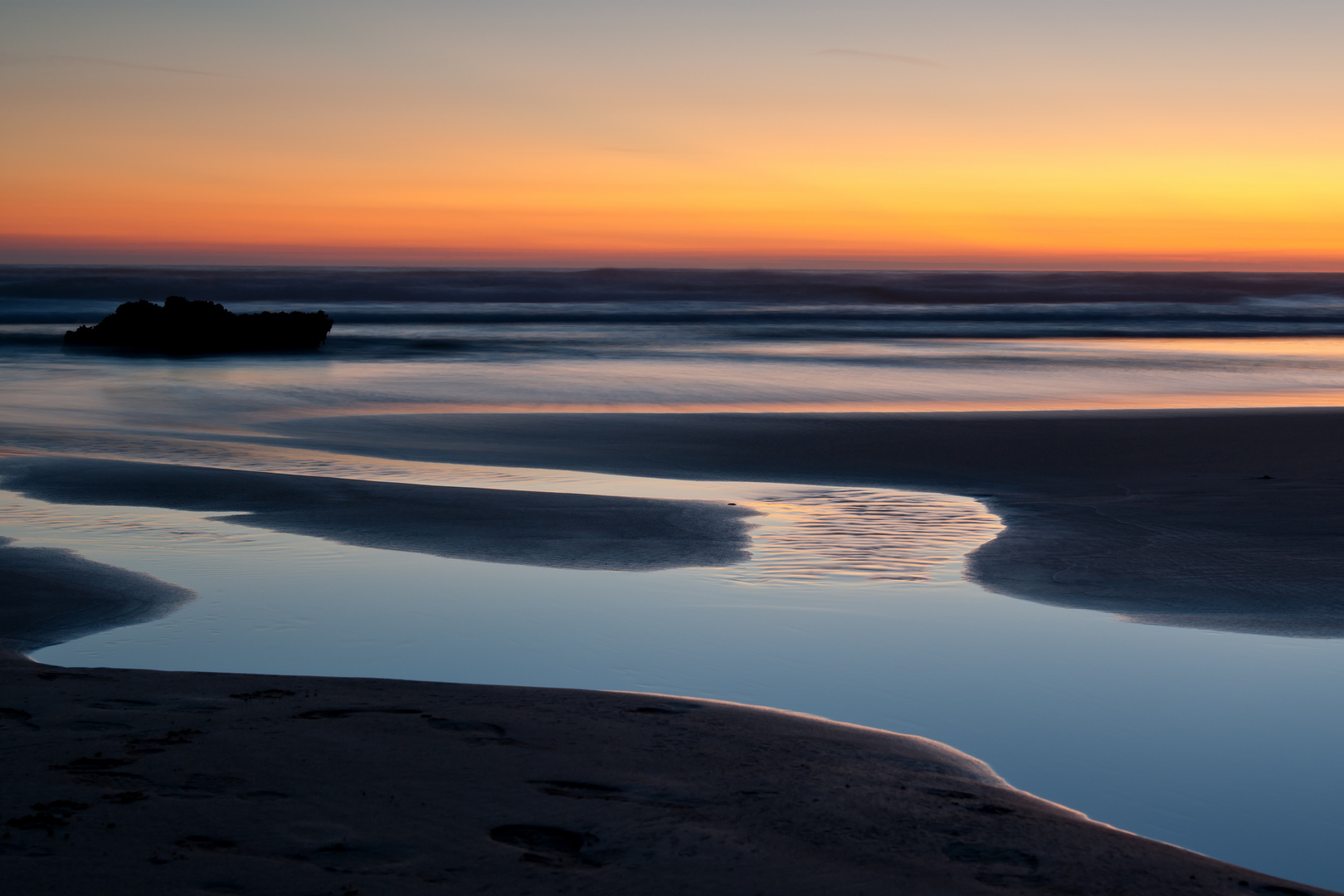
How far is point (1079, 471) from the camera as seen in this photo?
31.4 ft

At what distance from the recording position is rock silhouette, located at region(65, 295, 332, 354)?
→ 22.9 metres

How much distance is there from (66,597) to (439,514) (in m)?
2.56

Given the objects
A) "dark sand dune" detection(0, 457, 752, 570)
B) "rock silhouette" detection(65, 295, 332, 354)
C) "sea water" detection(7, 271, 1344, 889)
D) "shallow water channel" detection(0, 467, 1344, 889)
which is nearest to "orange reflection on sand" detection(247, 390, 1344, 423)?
"sea water" detection(7, 271, 1344, 889)

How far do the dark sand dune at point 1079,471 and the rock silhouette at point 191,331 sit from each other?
11185 mm

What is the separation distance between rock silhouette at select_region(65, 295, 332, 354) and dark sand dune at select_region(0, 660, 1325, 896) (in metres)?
20.6

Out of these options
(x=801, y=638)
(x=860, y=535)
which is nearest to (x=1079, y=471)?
(x=860, y=535)

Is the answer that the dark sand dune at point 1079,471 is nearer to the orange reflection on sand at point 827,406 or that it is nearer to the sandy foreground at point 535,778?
the sandy foreground at point 535,778

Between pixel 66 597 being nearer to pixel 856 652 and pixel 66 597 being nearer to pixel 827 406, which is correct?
pixel 856 652

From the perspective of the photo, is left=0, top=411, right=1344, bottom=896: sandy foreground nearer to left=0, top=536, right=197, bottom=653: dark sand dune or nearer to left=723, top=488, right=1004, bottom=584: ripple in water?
left=0, top=536, right=197, bottom=653: dark sand dune

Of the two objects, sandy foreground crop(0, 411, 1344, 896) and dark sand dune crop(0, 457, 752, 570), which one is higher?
dark sand dune crop(0, 457, 752, 570)

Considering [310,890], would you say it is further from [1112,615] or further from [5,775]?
[1112,615]

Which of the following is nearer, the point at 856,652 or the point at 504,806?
the point at 504,806

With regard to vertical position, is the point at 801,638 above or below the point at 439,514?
below

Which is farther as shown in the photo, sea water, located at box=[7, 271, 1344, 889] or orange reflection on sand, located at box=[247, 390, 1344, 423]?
orange reflection on sand, located at box=[247, 390, 1344, 423]
